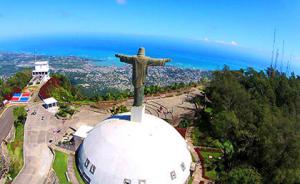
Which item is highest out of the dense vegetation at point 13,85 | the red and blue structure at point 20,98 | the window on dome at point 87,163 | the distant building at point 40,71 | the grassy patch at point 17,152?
the distant building at point 40,71

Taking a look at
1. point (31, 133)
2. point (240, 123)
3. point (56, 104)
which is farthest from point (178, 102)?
point (31, 133)

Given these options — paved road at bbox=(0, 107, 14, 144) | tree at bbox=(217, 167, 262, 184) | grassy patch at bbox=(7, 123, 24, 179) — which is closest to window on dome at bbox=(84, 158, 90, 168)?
grassy patch at bbox=(7, 123, 24, 179)

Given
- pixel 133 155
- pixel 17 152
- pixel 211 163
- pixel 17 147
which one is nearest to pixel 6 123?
pixel 17 147

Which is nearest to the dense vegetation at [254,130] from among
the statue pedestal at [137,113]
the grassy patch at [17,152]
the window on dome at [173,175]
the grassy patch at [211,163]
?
the grassy patch at [211,163]

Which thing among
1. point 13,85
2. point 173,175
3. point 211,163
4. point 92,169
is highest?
point 13,85

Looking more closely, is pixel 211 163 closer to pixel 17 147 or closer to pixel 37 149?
pixel 37 149

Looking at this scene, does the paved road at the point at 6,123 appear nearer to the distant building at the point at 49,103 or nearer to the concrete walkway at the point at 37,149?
the concrete walkway at the point at 37,149
